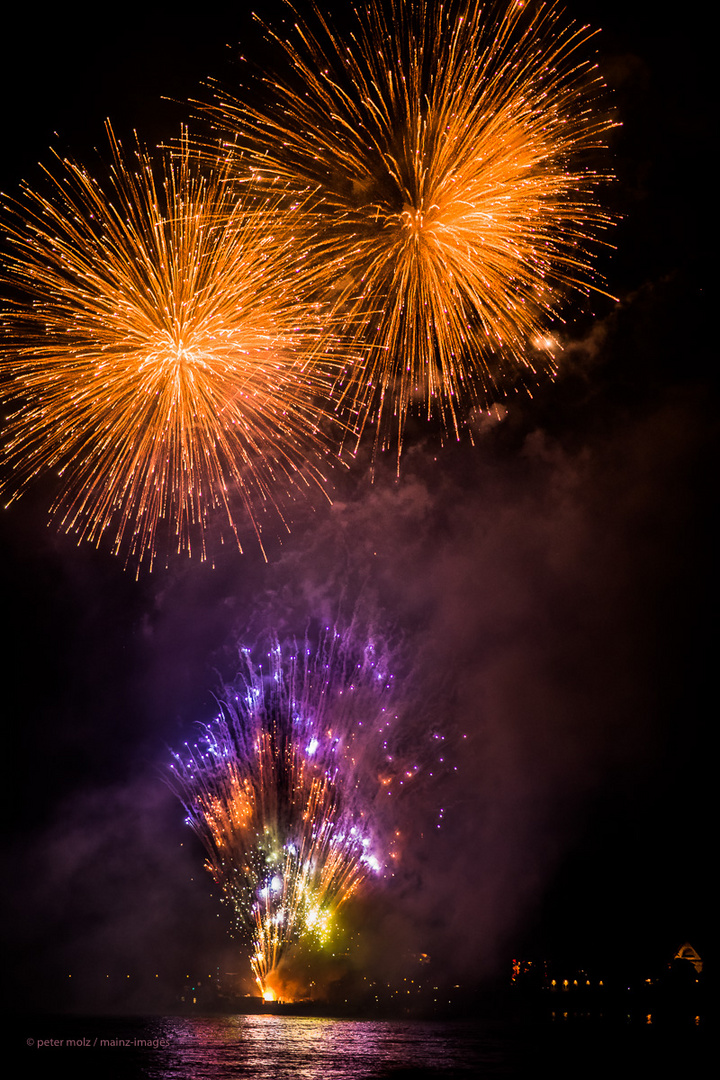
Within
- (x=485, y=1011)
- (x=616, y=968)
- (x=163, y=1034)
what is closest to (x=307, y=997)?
(x=485, y=1011)

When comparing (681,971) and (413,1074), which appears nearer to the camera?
(413,1074)

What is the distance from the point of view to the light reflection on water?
78.7ft

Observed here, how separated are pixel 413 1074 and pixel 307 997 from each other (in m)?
40.5

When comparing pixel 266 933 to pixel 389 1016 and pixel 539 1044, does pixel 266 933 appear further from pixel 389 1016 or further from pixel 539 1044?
pixel 389 1016

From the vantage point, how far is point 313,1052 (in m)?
30.8

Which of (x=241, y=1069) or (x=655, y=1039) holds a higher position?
(x=241, y=1069)

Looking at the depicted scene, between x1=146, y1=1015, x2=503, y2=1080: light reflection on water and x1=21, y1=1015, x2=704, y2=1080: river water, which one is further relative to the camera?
x1=21, y1=1015, x2=704, y2=1080: river water

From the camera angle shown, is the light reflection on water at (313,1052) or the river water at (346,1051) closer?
the light reflection on water at (313,1052)

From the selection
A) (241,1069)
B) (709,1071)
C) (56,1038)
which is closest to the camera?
(241,1069)

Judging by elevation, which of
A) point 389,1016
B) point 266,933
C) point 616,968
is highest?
point 266,933

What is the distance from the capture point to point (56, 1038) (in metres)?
37.2

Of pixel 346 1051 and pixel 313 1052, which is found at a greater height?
pixel 313 1052

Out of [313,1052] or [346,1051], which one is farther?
[346,1051]

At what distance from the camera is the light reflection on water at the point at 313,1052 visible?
A: 24000 millimetres
